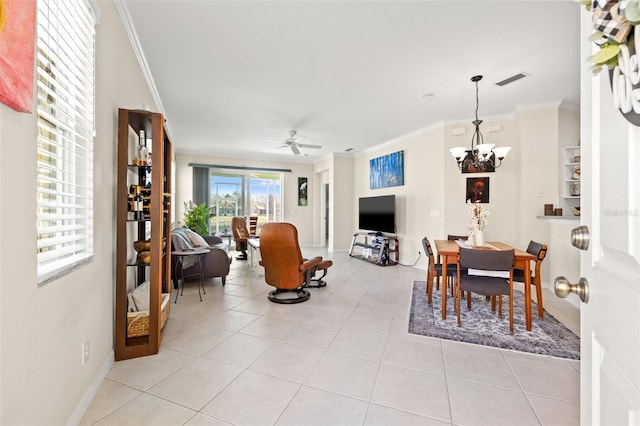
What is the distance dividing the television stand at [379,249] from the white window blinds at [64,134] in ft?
16.7

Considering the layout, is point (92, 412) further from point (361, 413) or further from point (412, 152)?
point (412, 152)

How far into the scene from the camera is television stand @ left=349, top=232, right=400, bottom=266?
19.6 ft

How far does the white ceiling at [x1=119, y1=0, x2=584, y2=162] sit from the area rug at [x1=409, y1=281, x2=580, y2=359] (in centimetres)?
271

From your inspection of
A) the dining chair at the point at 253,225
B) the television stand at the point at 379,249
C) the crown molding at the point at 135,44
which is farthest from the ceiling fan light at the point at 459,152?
the dining chair at the point at 253,225

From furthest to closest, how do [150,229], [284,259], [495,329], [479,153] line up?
[479,153], [284,259], [495,329], [150,229]

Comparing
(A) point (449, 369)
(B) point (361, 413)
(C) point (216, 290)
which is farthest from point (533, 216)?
(C) point (216, 290)

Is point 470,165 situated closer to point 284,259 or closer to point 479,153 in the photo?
point 479,153

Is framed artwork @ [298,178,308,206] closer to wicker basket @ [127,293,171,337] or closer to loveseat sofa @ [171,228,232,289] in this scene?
loveseat sofa @ [171,228,232,289]

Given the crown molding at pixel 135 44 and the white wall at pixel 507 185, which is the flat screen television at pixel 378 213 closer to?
the white wall at pixel 507 185

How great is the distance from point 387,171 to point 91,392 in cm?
594

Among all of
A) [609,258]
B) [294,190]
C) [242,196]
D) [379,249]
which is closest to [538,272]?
[609,258]

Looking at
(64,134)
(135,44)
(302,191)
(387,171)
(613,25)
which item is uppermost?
(135,44)

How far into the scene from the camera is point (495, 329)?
2.74 m

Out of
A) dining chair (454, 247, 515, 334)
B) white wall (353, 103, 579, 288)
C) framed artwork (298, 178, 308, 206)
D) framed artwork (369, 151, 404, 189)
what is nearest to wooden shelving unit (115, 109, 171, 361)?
dining chair (454, 247, 515, 334)
